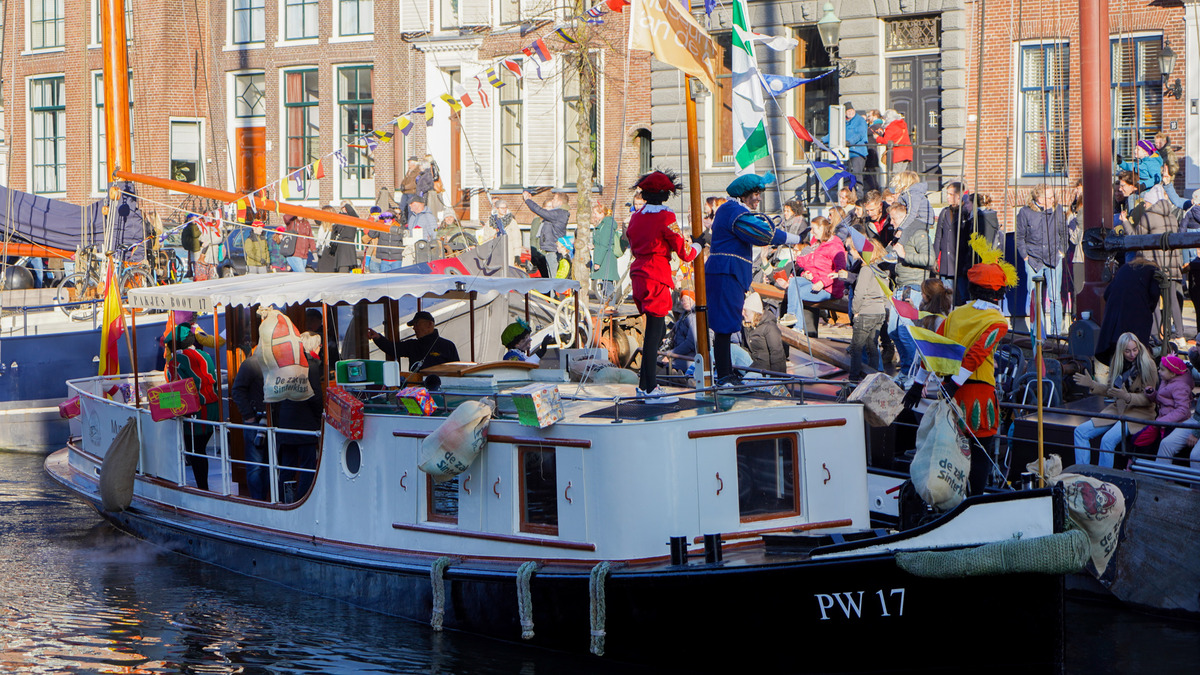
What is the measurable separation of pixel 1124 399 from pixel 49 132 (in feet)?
108

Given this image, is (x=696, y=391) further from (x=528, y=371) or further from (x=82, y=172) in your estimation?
(x=82, y=172)

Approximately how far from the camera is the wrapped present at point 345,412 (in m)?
10.2

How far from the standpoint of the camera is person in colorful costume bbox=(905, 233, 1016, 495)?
340 inches

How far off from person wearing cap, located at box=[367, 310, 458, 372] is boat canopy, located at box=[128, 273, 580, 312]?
37 centimetres

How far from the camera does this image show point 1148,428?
11.0 metres

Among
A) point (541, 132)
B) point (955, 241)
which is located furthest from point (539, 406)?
point (541, 132)

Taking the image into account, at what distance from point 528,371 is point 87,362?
37.8 ft

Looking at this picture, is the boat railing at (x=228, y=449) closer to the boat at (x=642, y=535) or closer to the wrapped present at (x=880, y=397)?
the boat at (x=642, y=535)

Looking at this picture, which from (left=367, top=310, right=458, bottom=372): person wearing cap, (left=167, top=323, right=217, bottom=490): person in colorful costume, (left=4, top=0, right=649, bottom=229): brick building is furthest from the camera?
(left=4, top=0, right=649, bottom=229): brick building

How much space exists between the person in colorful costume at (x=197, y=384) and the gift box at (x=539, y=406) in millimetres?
4311

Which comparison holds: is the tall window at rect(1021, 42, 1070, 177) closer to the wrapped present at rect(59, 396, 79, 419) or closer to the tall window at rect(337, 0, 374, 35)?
the wrapped present at rect(59, 396, 79, 419)

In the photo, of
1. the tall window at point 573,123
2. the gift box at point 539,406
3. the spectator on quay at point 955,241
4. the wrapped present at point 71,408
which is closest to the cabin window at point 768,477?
the gift box at point 539,406

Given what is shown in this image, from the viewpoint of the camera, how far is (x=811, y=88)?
2517cm

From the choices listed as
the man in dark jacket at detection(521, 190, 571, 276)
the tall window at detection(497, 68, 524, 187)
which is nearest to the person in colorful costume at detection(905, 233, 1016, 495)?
the man in dark jacket at detection(521, 190, 571, 276)
